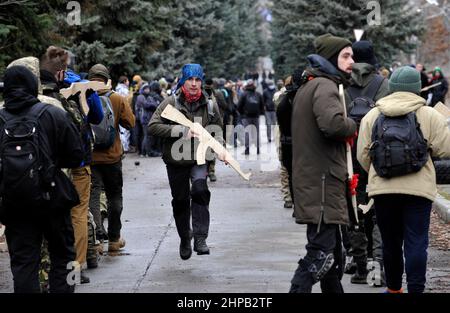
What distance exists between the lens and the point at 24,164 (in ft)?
Result: 22.1

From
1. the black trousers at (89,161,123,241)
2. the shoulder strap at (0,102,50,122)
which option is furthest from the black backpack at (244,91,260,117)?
the shoulder strap at (0,102,50,122)

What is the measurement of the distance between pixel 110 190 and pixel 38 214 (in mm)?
3661

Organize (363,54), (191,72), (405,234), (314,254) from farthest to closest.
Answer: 1. (191,72)
2. (363,54)
3. (405,234)
4. (314,254)

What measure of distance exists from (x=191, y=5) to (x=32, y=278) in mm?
37865

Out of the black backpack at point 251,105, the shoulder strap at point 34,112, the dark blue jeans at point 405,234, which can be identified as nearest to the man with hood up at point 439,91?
the black backpack at point 251,105

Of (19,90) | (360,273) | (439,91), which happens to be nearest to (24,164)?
(19,90)

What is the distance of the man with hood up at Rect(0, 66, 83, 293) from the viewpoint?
22.6 feet

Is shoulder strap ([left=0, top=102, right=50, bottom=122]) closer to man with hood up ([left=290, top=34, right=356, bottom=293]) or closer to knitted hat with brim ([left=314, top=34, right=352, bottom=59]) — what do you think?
man with hood up ([left=290, top=34, right=356, bottom=293])

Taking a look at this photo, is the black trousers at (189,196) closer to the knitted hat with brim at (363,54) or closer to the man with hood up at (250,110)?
the knitted hat with brim at (363,54)

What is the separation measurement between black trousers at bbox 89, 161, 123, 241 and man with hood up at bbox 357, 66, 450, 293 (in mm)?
3560

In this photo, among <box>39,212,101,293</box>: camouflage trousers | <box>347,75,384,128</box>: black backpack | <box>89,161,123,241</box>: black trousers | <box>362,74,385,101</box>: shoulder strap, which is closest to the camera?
<box>39,212,101,293</box>: camouflage trousers

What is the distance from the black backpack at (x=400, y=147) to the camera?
7367 millimetres

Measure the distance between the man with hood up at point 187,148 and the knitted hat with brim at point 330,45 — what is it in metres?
2.69

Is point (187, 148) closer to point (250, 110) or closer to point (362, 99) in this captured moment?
point (362, 99)
